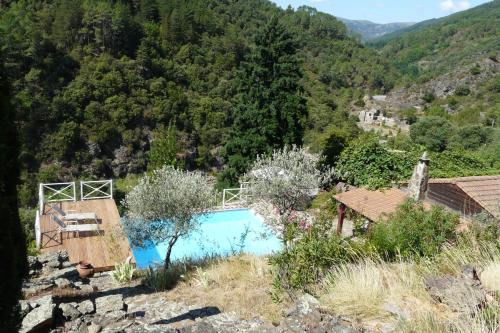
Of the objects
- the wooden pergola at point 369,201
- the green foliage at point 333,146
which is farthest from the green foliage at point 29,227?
the green foliage at point 333,146

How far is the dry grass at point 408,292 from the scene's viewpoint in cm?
380

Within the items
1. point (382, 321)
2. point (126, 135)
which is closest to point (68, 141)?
point (126, 135)

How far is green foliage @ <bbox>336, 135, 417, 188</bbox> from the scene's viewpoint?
15.6 meters

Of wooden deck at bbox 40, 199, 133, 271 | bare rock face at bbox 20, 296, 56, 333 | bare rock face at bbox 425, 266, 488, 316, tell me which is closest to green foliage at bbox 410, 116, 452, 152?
wooden deck at bbox 40, 199, 133, 271

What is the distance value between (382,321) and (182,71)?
4238 centimetres

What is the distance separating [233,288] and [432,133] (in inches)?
1327

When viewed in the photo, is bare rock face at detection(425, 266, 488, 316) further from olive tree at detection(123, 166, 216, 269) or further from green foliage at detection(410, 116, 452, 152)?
green foliage at detection(410, 116, 452, 152)

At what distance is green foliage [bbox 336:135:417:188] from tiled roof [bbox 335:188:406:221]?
135cm

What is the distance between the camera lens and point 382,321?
14.2ft

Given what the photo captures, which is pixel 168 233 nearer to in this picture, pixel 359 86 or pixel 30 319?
pixel 30 319

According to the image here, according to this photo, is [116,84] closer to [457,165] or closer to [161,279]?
[457,165]

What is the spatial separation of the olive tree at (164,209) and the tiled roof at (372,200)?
5388 mm

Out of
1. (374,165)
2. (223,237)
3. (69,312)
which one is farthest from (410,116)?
(69,312)

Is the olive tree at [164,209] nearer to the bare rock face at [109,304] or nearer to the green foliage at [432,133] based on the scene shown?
the bare rock face at [109,304]
